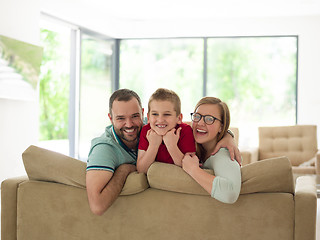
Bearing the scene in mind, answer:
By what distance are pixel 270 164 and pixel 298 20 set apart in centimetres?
626

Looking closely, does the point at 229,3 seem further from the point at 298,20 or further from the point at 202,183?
the point at 202,183

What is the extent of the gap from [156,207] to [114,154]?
299mm

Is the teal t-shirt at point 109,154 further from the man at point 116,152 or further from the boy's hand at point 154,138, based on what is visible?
the boy's hand at point 154,138

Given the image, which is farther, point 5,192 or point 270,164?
point 5,192

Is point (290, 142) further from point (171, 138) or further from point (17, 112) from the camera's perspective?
point (171, 138)

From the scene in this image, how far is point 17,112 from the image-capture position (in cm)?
535

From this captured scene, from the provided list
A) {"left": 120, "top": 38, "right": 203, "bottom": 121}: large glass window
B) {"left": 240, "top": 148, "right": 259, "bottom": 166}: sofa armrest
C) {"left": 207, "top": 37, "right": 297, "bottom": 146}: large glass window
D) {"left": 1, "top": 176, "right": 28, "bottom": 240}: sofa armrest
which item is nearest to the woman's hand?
{"left": 1, "top": 176, "right": 28, "bottom": 240}: sofa armrest

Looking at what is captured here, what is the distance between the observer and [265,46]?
7.79m

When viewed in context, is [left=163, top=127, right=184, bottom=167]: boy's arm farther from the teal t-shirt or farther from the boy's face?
the teal t-shirt

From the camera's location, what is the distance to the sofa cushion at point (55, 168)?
1.88m

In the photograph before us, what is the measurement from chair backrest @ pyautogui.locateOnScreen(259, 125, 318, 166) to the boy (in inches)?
155

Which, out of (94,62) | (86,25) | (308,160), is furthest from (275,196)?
(94,62)

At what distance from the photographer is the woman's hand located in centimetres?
179

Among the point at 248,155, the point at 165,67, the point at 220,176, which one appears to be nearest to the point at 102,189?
the point at 220,176
